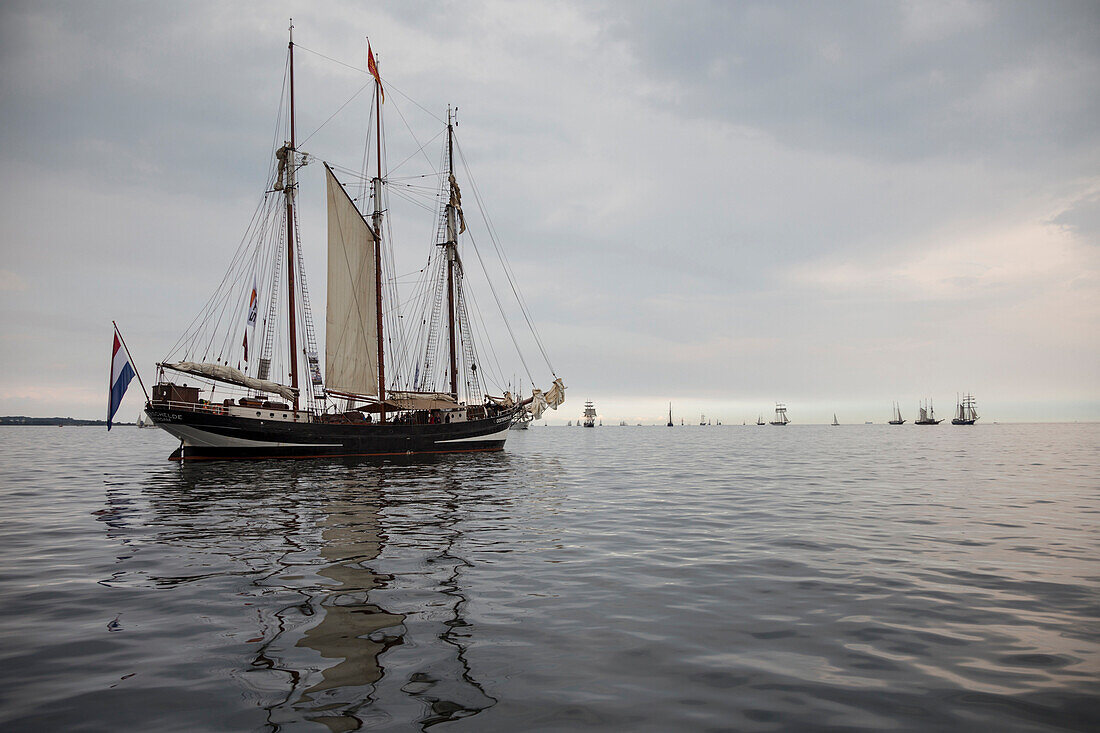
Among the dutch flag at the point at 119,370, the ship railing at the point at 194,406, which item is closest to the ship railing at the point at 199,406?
the ship railing at the point at 194,406

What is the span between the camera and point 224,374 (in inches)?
1673

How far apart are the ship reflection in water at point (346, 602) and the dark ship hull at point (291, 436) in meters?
23.6

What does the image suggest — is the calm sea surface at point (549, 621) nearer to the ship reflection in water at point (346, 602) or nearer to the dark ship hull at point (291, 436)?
the ship reflection in water at point (346, 602)

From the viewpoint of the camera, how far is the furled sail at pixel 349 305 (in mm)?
49844

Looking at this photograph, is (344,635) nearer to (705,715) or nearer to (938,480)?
(705,715)

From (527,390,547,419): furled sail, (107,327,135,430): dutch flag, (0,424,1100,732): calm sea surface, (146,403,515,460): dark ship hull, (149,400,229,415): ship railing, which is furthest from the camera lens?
(527,390,547,419): furled sail

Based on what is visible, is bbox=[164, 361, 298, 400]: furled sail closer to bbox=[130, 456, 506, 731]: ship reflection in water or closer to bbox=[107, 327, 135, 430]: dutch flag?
bbox=[107, 327, 135, 430]: dutch flag

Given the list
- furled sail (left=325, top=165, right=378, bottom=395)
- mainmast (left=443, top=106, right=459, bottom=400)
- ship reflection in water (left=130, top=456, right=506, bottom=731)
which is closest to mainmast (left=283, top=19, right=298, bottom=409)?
furled sail (left=325, top=165, right=378, bottom=395)

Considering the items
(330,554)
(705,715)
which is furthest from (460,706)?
(330,554)

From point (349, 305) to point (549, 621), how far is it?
4804 cm

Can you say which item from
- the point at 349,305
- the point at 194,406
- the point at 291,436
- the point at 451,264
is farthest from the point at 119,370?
the point at 451,264

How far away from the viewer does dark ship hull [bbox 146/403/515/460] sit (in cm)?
4041

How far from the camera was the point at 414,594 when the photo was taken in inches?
339

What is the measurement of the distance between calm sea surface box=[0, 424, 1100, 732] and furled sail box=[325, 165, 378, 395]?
3328cm
